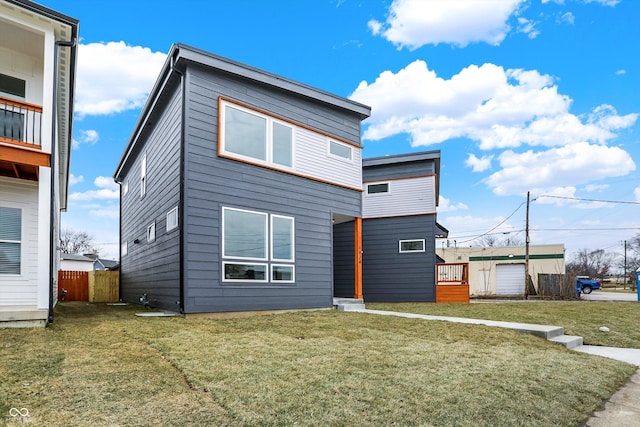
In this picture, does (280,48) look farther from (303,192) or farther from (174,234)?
(174,234)

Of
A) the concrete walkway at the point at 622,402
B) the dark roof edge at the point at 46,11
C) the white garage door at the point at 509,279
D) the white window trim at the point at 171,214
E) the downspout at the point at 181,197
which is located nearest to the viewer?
the concrete walkway at the point at 622,402

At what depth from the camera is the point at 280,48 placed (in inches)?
610

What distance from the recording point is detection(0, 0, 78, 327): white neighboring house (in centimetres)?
625

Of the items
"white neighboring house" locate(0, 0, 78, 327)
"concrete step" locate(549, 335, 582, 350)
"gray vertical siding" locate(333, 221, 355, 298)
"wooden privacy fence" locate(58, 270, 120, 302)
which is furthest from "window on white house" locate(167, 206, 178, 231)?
"wooden privacy fence" locate(58, 270, 120, 302)

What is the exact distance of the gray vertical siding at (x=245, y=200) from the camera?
7902 mm

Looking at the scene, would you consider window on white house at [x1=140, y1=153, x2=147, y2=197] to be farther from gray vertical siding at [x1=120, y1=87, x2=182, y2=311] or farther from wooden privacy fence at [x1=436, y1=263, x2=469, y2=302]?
wooden privacy fence at [x1=436, y1=263, x2=469, y2=302]

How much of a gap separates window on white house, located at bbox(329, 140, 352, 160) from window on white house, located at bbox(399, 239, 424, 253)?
5.43 metres

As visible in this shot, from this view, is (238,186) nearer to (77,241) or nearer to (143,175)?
(143,175)

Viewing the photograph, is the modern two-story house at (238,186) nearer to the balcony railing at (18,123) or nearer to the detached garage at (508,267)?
the balcony railing at (18,123)

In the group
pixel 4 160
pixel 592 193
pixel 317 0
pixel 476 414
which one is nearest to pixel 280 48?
pixel 317 0

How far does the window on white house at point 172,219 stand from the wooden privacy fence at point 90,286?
8607mm

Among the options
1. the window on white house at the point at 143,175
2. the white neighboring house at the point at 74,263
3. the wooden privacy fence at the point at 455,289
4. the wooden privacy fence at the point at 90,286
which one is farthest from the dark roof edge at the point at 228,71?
the white neighboring house at the point at 74,263

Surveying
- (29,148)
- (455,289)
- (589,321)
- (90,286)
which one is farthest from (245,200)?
(90,286)

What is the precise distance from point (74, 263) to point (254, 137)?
27045mm
